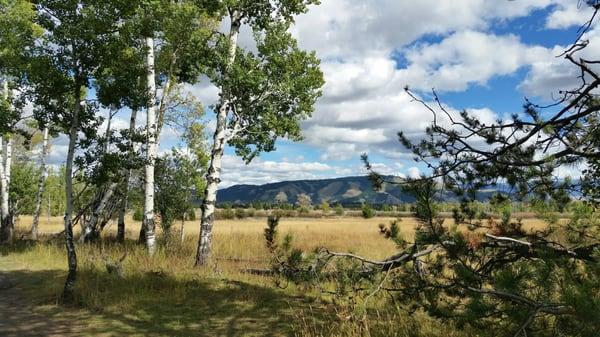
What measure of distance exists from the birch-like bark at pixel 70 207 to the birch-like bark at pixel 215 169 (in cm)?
394

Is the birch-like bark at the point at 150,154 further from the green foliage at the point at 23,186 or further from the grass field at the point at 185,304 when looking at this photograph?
the green foliage at the point at 23,186

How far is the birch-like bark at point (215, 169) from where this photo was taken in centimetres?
1330

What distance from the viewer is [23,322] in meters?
8.31

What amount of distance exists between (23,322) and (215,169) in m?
6.41

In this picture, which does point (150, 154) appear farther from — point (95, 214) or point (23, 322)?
point (23, 322)

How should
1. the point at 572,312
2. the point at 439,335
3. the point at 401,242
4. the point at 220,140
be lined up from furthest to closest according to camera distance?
the point at 220,140
the point at 439,335
the point at 401,242
the point at 572,312

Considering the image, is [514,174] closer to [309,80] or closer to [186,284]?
[186,284]

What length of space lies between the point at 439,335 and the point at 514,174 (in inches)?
108

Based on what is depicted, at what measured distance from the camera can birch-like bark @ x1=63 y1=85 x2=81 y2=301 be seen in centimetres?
943

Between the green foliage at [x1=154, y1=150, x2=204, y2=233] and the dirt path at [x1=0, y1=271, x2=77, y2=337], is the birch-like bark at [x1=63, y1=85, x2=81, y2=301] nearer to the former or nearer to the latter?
the dirt path at [x1=0, y1=271, x2=77, y2=337]

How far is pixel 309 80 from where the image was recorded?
47.4ft

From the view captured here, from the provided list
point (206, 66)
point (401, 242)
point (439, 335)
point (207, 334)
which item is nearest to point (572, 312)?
point (401, 242)

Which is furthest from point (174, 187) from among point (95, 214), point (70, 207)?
point (70, 207)

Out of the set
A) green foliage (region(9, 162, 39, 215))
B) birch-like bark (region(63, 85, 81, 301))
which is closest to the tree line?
birch-like bark (region(63, 85, 81, 301))
